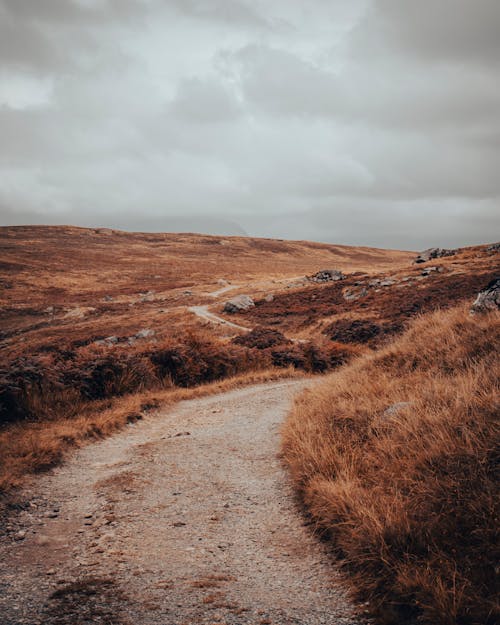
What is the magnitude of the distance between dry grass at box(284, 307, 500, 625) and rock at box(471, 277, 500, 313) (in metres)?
2.49

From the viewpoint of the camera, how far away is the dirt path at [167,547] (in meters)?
3.28

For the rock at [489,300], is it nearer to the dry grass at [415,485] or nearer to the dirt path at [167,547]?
the dry grass at [415,485]

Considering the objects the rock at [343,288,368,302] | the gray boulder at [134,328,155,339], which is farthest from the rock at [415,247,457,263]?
the gray boulder at [134,328,155,339]

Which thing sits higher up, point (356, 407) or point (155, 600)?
point (356, 407)

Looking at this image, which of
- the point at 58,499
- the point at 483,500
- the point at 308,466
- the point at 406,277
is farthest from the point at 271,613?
the point at 406,277

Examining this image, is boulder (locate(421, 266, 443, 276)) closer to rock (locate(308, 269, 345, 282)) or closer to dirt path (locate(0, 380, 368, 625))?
rock (locate(308, 269, 345, 282))

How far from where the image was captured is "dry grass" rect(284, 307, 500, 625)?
10.3 feet

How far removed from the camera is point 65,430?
797 cm

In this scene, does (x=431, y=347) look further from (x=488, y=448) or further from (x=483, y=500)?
(x=483, y=500)

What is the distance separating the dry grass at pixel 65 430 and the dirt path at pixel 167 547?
358mm

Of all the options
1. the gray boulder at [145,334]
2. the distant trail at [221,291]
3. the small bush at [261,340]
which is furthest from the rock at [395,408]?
the distant trail at [221,291]

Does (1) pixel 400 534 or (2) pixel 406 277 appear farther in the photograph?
(2) pixel 406 277

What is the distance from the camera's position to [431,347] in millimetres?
8688

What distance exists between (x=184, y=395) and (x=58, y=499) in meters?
6.73
